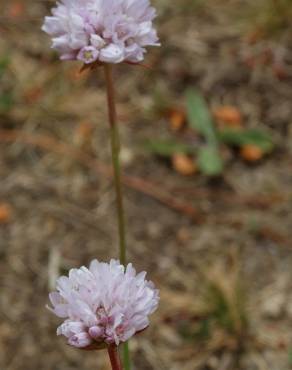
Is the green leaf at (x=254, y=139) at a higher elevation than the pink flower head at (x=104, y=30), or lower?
lower

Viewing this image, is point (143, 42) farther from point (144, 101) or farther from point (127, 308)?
point (144, 101)

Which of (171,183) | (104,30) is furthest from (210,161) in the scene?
(104,30)

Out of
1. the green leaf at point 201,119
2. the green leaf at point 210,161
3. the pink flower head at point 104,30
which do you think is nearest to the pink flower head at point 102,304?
the pink flower head at point 104,30

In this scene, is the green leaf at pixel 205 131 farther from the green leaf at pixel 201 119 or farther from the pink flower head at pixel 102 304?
the pink flower head at pixel 102 304

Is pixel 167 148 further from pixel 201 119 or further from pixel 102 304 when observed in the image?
pixel 102 304

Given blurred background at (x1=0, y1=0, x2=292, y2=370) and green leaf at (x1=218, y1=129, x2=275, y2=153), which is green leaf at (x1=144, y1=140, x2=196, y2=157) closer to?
blurred background at (x1=0, y1=0, x2=292, y2=370)

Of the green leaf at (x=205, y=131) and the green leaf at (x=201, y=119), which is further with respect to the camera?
the green leaf at (x=201, y=119)

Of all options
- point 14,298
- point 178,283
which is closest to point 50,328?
point 14,298
